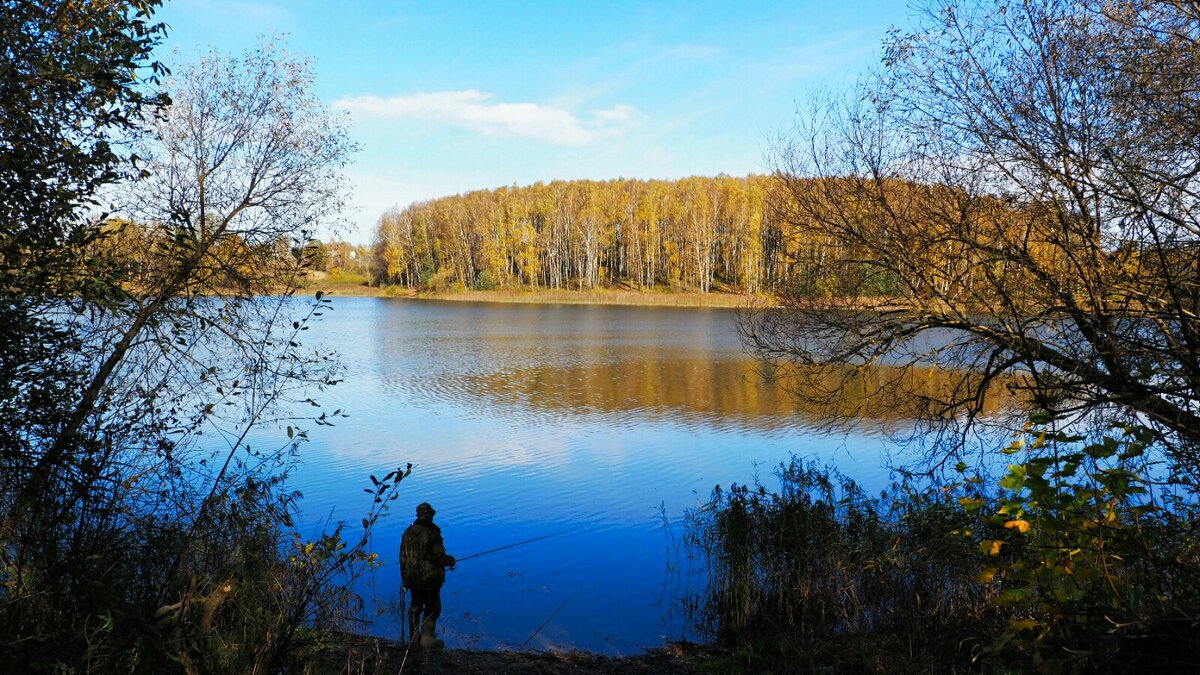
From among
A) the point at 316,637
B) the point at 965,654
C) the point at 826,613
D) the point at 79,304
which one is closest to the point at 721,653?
the point at 826,613

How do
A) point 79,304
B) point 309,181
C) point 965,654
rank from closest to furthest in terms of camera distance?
point 79,304 < point 965,654 < point 309,181

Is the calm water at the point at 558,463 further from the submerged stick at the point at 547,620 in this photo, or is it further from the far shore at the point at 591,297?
the far shore at the point at 591,297

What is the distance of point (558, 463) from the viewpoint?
1463 centimetres

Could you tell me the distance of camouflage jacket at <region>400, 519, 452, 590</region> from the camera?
7.08 meters

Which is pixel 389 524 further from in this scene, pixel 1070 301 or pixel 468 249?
pixel 468 249

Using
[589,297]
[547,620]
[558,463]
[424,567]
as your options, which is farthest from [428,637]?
[589,297]

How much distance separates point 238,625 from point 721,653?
15.9 ft

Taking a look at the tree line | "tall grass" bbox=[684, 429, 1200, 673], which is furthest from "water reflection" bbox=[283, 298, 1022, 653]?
the tree line

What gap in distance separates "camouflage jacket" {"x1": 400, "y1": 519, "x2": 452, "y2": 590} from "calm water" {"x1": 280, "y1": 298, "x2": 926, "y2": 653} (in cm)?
121

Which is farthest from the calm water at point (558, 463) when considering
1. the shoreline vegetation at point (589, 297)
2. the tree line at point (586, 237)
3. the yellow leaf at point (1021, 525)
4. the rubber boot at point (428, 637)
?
the tree line at point (586, 237)

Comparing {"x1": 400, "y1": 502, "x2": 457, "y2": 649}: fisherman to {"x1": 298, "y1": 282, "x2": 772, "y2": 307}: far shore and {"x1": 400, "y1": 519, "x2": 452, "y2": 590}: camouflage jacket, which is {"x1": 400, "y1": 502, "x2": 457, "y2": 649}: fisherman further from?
{"x1": 298, "y1": 282, "x2": 772, "y2": 307}: far shore

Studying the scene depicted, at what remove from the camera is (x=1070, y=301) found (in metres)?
5.53

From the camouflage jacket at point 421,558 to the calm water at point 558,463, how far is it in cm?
Result: 121

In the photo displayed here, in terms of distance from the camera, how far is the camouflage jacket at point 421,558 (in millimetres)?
7082
